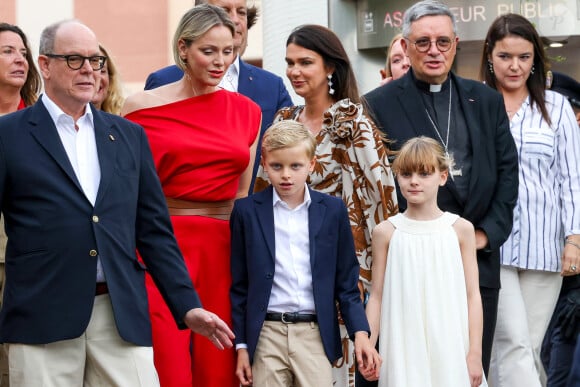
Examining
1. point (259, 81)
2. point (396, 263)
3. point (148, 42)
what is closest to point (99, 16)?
point (148, 42)

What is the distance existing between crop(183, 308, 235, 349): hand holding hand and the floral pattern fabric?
4.97 feet

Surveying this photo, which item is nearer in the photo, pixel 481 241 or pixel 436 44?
pixel 481 241

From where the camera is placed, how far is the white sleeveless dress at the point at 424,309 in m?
6.24

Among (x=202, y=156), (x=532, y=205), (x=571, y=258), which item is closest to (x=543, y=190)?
(x=532, y=205)

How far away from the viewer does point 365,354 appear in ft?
19.5

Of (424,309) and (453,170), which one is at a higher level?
(453,170)

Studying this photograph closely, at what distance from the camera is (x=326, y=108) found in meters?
6.68

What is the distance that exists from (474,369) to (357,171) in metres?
1.14

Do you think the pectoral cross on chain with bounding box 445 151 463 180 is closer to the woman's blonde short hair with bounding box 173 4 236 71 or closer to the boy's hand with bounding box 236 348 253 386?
the woman's blonde short hair with bounding box 173 4 236 71

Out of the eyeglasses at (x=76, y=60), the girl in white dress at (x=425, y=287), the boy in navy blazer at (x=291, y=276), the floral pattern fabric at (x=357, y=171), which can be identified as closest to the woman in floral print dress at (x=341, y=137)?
the floral pattern fabric at (x=357, y=171)

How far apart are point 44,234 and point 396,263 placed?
2.08 m

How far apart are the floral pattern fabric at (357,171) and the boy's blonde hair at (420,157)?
13cm

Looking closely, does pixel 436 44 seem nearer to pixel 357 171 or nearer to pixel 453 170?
pixel 453 170

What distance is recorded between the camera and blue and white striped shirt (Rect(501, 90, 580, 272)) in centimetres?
715
